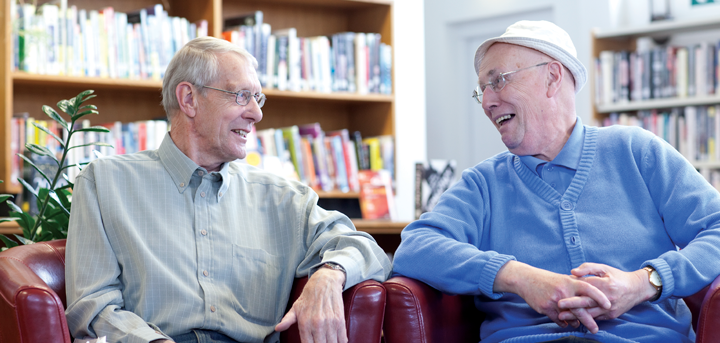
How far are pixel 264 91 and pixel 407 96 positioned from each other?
90 cm

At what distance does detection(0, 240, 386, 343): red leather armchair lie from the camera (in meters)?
1.29

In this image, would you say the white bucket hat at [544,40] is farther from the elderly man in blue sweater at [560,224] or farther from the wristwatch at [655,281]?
the wristwatch at [655,281]

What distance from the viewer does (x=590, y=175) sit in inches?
65.0

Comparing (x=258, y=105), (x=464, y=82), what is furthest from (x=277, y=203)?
(x=464, y=82)

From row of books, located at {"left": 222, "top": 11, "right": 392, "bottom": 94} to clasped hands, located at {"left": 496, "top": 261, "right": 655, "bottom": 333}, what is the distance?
2.13 m

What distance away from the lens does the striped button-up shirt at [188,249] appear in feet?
5.02

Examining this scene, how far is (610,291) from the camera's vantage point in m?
1.39

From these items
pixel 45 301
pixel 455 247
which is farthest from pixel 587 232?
pixel 45 301

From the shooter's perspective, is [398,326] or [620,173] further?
[620,173]

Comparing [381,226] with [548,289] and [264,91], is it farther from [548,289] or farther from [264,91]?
[548,289]

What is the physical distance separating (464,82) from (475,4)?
0.60 m

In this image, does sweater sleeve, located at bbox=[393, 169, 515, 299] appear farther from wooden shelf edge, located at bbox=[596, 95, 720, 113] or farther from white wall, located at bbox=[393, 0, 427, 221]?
wooden shelf edge, located at bbox=[596, 95, 720, 113]

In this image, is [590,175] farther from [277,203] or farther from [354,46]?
[354,46]

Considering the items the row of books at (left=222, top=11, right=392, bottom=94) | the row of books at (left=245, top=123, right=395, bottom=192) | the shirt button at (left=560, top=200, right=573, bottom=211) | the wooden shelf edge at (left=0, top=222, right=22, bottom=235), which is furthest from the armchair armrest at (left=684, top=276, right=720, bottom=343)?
the row of books at (left=222, top=11, right=392, bottom=94)
